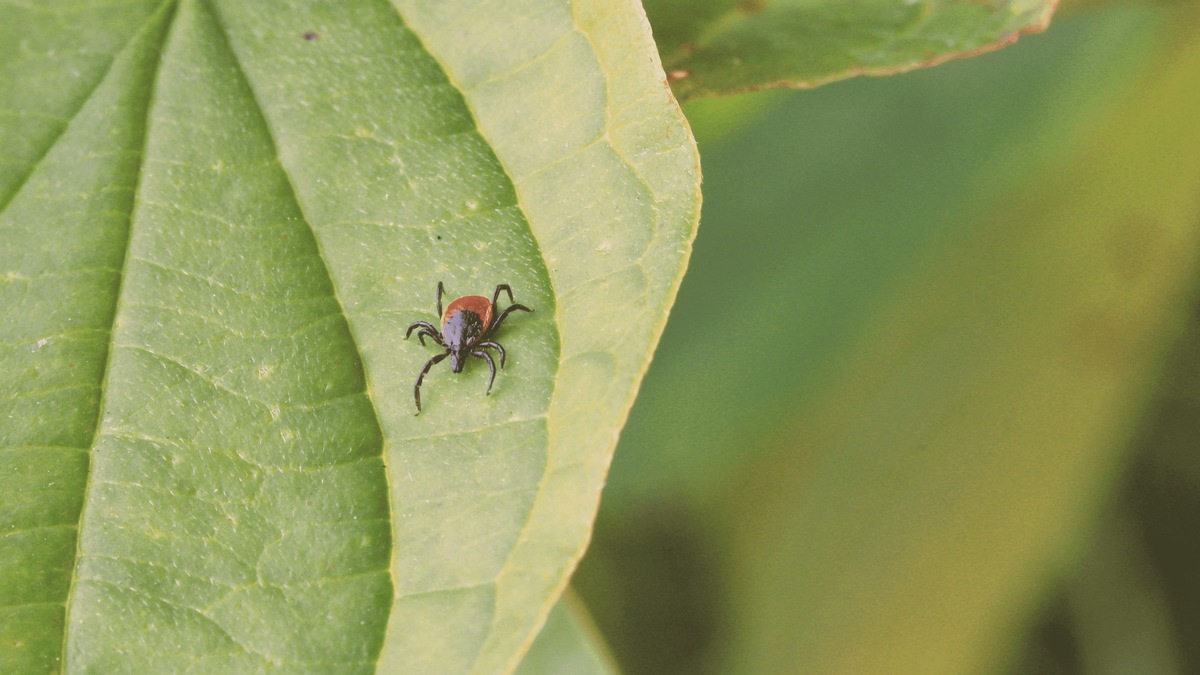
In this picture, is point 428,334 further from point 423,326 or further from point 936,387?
point 936,387

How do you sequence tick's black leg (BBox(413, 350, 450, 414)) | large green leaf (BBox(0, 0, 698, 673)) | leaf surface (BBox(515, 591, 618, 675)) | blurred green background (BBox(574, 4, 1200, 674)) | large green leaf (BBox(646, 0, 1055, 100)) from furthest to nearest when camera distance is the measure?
blurred green background (BBox(574, 4, 1200, 674)) → leaf surface (BBox(515, 591, 618, 675)) → large green leaf (BBox(646, 0, 1055, 100)) → tick's black leg (BBox(413, 350, 450, 414)) → large green leaf (BBox(0, 0, 698, 673))

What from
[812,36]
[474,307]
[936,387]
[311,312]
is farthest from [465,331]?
[936,387]

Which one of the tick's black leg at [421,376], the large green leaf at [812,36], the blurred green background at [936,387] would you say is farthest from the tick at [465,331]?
the blurred green background at [936,387]

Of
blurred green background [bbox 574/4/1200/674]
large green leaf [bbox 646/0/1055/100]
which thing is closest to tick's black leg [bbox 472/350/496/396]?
large green leaf [bbox 646/0/1055/100]

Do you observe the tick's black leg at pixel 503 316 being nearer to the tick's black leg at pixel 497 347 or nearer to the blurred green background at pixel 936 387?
the tick's black leg at pixel 497 347

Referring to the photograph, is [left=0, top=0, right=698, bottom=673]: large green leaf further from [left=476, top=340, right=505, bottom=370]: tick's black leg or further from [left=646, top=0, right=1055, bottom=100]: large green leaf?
[left=646, top=0, right=1055, bottom=100]: large green leaf
